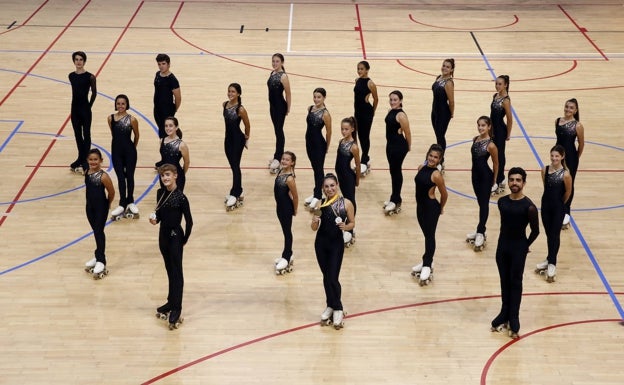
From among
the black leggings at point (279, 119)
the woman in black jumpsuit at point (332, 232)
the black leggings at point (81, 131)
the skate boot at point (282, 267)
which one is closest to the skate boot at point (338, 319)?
the woman in black jumpsuit at point (332, 232)

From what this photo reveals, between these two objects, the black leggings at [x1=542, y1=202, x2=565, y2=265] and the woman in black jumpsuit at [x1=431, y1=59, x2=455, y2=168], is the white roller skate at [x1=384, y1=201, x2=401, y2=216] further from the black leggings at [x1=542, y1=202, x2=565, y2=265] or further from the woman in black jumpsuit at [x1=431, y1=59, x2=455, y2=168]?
the black leggings at [x1=542, y1=202, x2=565, y2=265]

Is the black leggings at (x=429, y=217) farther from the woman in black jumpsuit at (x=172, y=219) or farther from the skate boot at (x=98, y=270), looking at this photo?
the skate boot at (x=98, y=270)

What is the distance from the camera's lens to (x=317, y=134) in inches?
485

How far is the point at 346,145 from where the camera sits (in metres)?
11.4

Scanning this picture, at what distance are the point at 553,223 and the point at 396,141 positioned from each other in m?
2.58

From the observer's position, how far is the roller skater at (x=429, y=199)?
1027 centimetres

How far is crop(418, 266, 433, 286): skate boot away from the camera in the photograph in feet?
35.4

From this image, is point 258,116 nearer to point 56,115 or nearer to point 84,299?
point 56,115

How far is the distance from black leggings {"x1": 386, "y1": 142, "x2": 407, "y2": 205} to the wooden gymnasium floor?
0.32 metres

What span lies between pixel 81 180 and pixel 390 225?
16.2 ft

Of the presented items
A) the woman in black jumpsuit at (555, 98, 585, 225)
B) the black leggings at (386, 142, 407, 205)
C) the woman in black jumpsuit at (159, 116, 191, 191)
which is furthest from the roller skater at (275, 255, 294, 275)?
the woman in black jumpsuit at (555, 98, 585, 225)

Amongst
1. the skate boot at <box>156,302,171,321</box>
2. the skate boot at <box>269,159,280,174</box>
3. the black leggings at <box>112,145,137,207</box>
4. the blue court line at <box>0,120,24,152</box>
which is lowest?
the blue court line at <box>0,120,24,152</box>

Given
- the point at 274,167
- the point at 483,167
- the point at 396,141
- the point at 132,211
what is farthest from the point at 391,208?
the point at 132,211

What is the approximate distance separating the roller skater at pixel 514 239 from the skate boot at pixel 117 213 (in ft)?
18.5
